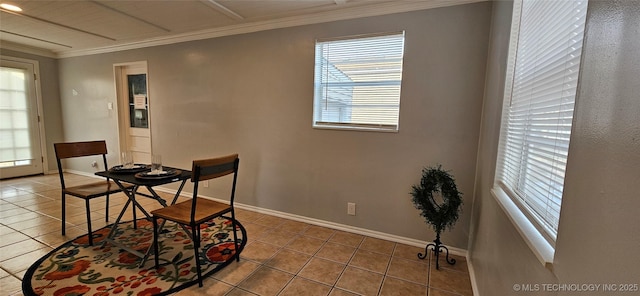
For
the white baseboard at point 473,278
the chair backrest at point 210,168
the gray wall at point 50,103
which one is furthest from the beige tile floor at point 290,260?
the gray wall at point 50,103

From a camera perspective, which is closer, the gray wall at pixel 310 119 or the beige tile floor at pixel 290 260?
the beige tile floor at pixel 290 260

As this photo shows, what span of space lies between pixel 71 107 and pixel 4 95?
33.6 inches

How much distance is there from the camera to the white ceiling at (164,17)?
2.55 meters

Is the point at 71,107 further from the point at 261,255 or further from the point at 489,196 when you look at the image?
the point at 489,196

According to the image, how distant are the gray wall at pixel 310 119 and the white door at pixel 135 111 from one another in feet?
0.88

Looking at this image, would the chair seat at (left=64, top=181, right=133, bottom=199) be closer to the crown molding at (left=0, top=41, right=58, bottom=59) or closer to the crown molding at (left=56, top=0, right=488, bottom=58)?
the crown molding at (left=56, top=0, right=488, bottom=58)

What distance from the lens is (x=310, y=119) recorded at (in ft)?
9.55

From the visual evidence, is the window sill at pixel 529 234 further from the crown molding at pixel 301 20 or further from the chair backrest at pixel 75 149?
the chair backrest at pixel 75 149

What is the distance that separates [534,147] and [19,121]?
7.31m

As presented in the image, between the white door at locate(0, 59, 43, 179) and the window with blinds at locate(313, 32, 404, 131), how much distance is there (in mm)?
5623

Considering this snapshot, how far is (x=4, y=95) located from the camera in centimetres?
450

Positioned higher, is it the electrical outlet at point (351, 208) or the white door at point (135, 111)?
the white door at point (135, 111)

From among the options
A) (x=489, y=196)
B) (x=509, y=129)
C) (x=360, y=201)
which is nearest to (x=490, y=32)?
(x=509, y=129)

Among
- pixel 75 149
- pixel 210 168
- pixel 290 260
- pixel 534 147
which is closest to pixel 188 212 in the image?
pixel 210 168
